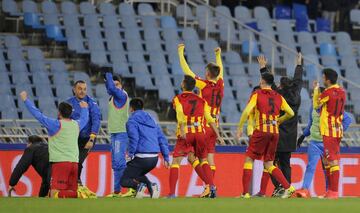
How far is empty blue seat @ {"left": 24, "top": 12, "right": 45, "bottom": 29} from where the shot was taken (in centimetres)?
3222

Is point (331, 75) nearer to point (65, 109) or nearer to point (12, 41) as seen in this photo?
point (65, 109)

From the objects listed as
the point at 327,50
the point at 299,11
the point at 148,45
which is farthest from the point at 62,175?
the point at 299,11

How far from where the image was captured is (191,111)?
2122cm

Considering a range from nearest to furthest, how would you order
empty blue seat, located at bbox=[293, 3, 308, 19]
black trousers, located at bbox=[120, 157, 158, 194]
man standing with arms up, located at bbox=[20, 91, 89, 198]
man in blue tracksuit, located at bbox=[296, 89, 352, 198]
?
man standing with arms up, located at bbox=[20, 91, 89, 198]
black trousers, located at bbox=[120, 157, 158, 194]
man in blue tracksuit, located at bbox=[296, 89, 352, 198]
empty blue seat, located at bbox=[293, 3, 308, 19]

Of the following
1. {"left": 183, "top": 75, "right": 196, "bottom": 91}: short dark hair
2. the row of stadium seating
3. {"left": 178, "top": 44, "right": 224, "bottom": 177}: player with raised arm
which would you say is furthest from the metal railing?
{"left": 183, "top": 75, "right": 196, "bottom": 91}: short dark hair

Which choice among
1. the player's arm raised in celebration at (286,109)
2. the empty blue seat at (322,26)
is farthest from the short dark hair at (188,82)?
the empty blue seat at (322,26)

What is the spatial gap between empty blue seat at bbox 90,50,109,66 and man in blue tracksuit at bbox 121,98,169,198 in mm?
10016

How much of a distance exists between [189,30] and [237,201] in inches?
537

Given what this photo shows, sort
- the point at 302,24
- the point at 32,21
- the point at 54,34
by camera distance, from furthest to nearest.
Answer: the point at 302,24 → the point at 32,21 → the point at 54,34

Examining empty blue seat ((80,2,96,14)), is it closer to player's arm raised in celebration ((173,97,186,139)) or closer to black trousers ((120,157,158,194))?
black trousers ((120,157,158,194))

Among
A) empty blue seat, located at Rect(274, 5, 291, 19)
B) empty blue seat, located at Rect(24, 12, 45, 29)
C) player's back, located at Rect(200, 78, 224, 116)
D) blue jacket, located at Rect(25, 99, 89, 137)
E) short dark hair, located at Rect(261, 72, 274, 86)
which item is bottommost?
blue jacket, located at Rect(25, 99, 89, 137)

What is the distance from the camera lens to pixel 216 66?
2183 cm

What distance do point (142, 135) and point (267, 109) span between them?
76.0 inches

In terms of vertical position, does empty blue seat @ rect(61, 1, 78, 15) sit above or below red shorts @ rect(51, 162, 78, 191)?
above
